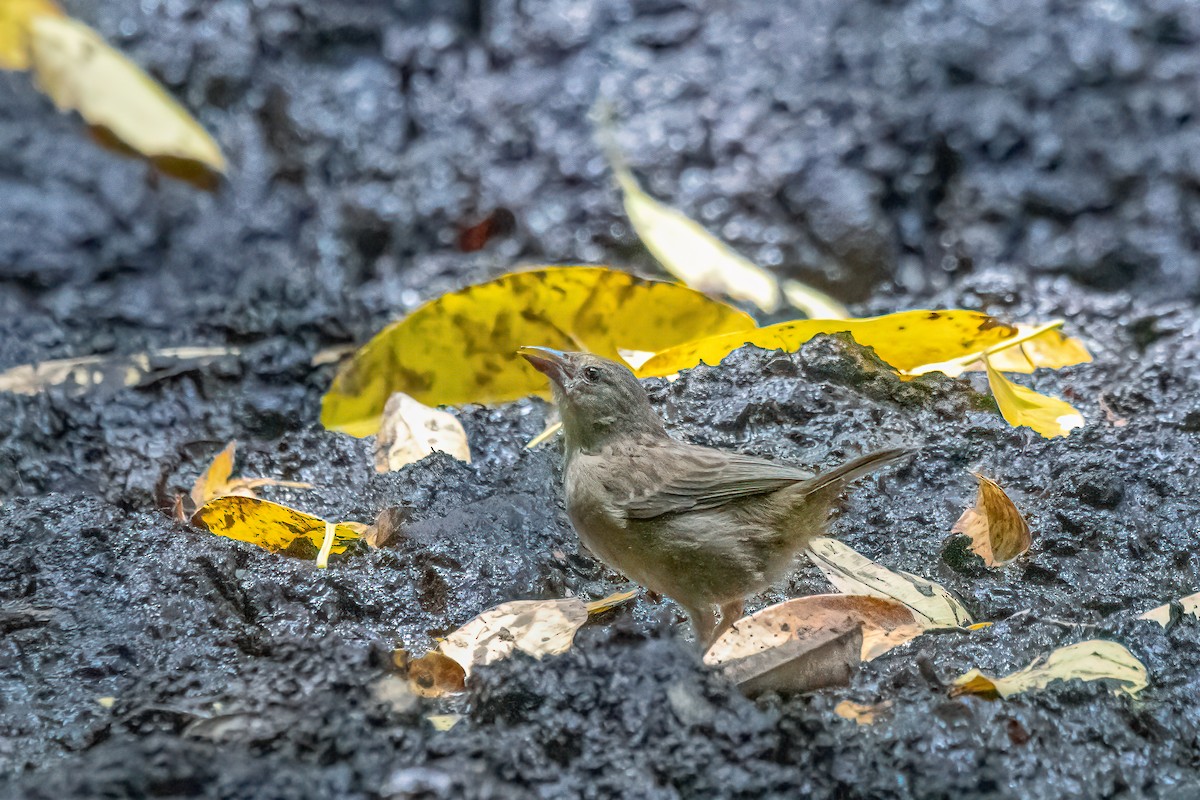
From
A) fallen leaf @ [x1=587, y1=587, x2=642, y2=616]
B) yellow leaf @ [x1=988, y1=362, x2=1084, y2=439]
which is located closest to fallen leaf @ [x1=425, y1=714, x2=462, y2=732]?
fallen leaf @ [x1=587, y1=587, x2=642, y2=616]

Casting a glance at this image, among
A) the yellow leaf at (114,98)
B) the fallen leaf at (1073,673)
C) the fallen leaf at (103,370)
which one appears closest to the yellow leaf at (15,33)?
the yellow leaf at (114,98)

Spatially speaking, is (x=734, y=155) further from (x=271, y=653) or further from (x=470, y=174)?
(x=271, y=653)

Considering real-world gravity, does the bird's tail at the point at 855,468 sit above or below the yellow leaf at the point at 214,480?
above

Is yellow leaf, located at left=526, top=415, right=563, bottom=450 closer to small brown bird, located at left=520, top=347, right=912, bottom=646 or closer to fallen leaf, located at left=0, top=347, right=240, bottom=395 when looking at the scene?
small brown bird, located at left=520, top=347, right=912, bottom=646

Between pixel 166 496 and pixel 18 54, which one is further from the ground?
pixel 18 54

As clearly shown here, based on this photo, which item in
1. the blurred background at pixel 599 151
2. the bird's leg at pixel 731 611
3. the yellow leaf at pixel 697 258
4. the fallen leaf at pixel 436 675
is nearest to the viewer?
the fallen leaf at pixel 436 675

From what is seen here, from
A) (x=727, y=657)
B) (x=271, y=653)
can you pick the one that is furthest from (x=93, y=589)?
(x=727, y=657)

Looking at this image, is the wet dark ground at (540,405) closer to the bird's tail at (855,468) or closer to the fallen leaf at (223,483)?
the fallen leaf at (223,483)
